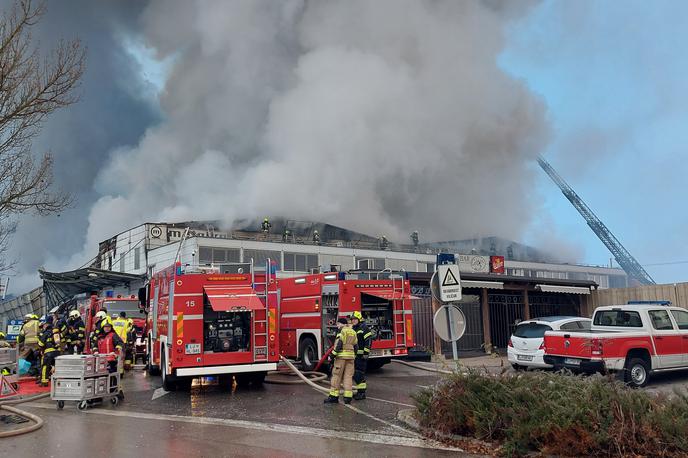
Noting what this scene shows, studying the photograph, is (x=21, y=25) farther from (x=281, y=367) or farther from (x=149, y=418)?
(x=281, y=367)

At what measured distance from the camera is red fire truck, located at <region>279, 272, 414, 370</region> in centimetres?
1338

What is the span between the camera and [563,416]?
225 inches

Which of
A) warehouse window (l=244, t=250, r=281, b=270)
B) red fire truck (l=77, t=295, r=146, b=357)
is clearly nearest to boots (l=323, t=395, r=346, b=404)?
red fire truck (l=77, t=295, r=146, b=357)

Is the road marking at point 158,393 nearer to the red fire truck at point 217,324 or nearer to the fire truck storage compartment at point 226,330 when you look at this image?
the red fire truck at point 217,324

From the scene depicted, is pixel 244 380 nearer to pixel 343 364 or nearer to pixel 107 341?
pixel 107 341

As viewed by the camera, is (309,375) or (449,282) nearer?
(449,282)

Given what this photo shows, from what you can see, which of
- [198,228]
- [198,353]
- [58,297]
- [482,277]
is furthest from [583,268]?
[198,353]

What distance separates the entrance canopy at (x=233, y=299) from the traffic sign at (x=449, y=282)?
13.1 ft

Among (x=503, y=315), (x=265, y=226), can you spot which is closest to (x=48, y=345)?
(x=503, y=315)

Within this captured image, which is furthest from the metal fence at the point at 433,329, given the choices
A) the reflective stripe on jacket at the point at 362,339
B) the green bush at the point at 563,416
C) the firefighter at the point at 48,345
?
the green bush at the point at 563,416

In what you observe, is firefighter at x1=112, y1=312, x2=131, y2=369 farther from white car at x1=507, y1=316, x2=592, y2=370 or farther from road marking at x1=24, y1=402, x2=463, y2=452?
white car at x1=507, y1=316, x2=592, y2=370

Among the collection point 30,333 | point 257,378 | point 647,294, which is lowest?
point 257,378

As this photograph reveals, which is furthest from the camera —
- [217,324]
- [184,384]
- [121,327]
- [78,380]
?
[121,327]

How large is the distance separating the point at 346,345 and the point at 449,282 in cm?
235
